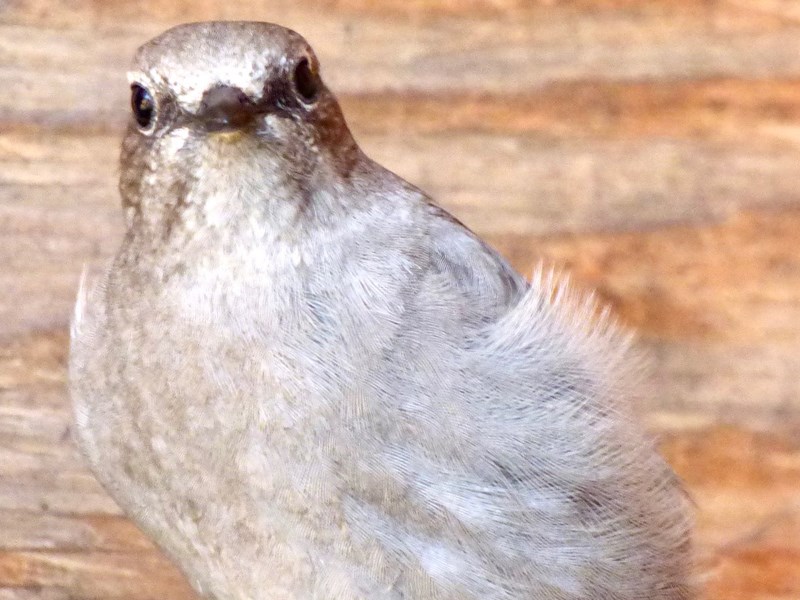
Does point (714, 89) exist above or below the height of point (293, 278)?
above

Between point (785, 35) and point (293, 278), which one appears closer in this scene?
point (293, 278)

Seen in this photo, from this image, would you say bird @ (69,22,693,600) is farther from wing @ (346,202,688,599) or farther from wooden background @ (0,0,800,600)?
wooden background @ (0,0,800,600)

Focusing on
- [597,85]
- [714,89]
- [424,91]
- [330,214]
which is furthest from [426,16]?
[330,214]

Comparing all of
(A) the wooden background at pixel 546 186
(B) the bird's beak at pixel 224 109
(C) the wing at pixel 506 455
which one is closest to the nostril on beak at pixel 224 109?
(B) the bird's beak at pixel 224 109

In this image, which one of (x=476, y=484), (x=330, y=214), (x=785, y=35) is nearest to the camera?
(x=476, y=484)

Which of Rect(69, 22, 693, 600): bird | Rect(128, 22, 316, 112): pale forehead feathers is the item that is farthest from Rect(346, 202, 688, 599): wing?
Rect(128, 22, 316, 112): pale forehead feathers

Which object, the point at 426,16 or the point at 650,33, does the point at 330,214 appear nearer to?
the point at 426,16
